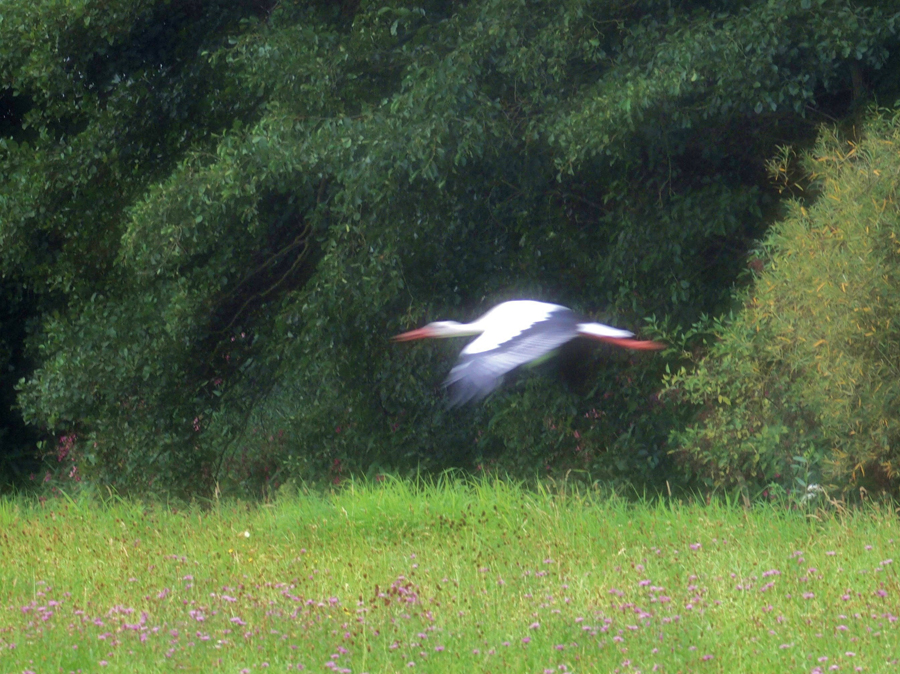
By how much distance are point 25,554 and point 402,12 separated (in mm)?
4257

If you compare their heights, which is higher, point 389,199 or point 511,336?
point 389,199

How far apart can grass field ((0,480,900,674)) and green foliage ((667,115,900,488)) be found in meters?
0.44

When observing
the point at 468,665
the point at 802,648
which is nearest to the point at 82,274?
the point at 468,665

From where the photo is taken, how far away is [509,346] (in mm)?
5348

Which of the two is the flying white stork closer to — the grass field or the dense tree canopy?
the grass field

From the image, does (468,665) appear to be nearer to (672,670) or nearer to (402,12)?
(672,670)

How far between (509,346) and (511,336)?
0.18ft

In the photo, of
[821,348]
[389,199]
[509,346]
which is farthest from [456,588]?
[389,199]

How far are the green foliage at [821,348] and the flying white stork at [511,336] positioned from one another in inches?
55.6

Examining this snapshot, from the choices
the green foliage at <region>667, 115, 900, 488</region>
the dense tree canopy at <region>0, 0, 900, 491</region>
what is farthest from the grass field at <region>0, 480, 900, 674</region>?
the dense tree canopy at <region>0, 0, 900, 491</region>

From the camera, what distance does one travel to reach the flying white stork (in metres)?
5.30

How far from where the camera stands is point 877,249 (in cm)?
625

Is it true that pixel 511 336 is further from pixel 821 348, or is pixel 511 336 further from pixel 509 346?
pixel 821 348

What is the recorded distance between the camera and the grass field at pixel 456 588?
4.35 m
